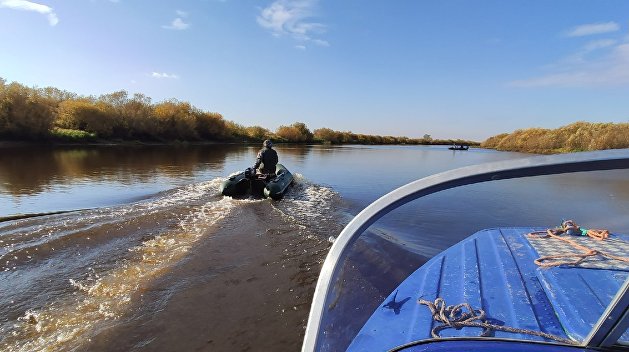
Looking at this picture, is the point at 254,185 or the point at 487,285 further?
the point at 254,185

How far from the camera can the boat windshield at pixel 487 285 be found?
4.32 ft

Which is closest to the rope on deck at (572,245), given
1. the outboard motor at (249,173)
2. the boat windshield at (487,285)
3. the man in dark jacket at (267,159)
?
the boat windshield at (487,285)

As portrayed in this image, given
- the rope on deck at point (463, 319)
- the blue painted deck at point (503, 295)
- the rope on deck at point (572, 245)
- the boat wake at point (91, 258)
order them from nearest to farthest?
the rope on deck at point (463, 319), the blue painted deck at point (503, 295), the rope on deck at point (572, 245), the boat wake at point (91, 258)

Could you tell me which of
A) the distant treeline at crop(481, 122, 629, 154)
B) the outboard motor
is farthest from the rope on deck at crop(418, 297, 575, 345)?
the distant treeline at crop(481, 122, 629, 154)

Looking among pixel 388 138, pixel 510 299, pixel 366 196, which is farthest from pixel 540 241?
pixel 388 138

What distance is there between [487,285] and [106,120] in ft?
174

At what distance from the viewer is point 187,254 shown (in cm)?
638

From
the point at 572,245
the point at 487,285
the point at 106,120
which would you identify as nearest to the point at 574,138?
the point at 572,245

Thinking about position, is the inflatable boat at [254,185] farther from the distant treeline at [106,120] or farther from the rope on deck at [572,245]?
the distant treeline at [106,120]

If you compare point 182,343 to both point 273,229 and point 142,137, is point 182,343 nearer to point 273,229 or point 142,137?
point 273,229

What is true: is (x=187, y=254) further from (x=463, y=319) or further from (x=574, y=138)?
(x=574, y=138)

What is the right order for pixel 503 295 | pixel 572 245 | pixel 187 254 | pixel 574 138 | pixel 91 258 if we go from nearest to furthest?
pixel 503 295
pixel 572 245
pixel 91 258
pixel 187 254
pixel 574 138

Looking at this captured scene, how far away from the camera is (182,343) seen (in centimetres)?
385

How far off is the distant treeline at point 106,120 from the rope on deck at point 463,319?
152 ft
